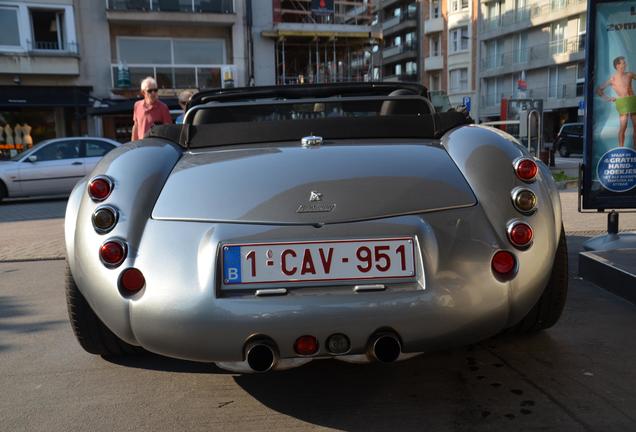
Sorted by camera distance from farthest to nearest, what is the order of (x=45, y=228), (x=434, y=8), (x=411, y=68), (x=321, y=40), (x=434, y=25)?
(x=411, y=68)
(x=434, y=8)
(x=434, y=25)
(x=321, y=40)
(x=45, y=228)

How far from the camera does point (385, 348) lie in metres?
2.04

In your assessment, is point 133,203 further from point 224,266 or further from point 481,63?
point 481,63

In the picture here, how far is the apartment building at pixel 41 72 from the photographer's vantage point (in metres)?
22.6

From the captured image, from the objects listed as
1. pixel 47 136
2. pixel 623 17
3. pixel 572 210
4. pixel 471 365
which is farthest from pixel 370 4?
pixel 471 365

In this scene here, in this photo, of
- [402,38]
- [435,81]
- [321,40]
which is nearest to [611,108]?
[321,40]

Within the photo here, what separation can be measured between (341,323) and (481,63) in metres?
54.6

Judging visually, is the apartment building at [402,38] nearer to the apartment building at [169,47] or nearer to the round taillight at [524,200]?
the apartment building at [169,47]

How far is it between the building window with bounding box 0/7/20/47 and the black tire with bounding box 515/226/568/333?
24936mm

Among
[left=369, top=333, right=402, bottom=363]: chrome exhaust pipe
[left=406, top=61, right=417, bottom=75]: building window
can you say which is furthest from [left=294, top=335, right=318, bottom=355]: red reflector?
[left=406, top=61, right=417, bottom=75]: building window

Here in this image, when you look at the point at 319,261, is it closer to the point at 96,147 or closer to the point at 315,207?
the point at 315,207

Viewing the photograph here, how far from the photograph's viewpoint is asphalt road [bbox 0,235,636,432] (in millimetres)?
2275

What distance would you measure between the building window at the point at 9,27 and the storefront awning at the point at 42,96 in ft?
5.89

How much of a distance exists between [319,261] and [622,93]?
402 centimetres

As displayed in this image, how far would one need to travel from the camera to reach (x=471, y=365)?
110 inches
